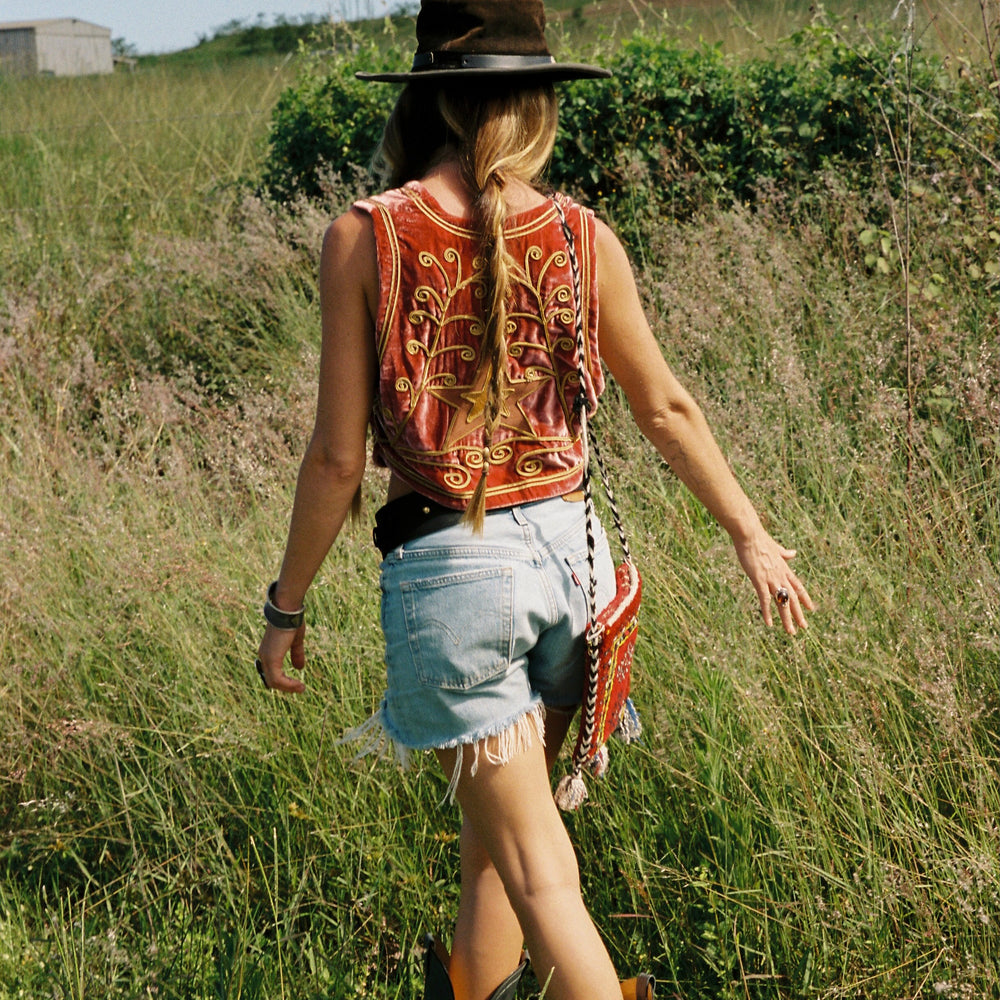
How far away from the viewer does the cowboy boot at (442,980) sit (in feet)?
6.82

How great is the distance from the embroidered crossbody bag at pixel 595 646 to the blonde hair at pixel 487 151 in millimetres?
113

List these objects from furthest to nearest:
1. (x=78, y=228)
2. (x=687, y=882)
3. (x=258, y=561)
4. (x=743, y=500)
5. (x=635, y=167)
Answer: (x=78, y=228) → (x=635, y=167) → (x=258, y=561) → (x=687, y=882) → (x=743, y=500)

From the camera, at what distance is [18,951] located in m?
2.54

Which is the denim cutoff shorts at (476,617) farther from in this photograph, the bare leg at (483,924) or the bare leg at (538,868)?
the bare leg at (483,924)

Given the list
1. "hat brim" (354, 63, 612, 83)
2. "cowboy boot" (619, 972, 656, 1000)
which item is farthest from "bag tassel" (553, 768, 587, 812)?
"hat brim" (354, 63, 612, 83)

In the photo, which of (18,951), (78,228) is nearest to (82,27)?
(78,228)

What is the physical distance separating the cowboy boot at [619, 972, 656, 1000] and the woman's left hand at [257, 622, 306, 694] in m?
0.80

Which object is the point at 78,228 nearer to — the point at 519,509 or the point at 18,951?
the point at 18,951

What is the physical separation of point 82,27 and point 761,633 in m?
39.8

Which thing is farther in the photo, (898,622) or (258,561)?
(258,561)

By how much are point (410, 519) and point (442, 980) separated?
962 mm

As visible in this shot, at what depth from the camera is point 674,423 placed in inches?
76.7

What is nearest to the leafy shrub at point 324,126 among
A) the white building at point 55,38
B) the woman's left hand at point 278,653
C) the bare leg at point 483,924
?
the woman's left hand at point 278,653

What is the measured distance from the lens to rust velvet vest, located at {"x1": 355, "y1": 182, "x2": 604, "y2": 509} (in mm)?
1688
